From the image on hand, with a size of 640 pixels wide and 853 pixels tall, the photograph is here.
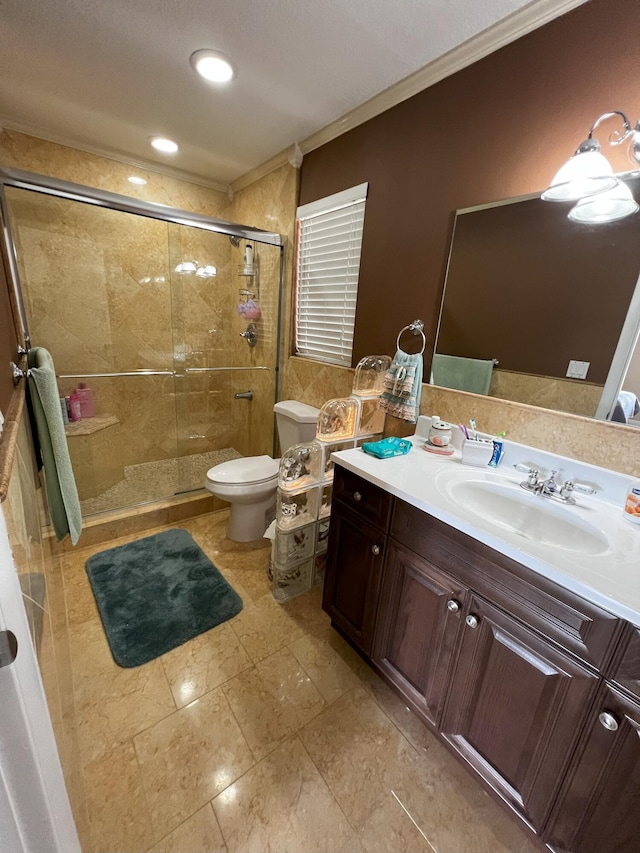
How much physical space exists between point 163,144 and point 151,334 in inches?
49.2

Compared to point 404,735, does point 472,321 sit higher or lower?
higher

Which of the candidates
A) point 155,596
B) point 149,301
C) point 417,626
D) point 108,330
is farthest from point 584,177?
point 108,330

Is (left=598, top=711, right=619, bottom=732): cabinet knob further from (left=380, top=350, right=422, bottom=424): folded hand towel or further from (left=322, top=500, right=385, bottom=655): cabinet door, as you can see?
(left=380, top=350, right=422, bottom=424): folded hand towel

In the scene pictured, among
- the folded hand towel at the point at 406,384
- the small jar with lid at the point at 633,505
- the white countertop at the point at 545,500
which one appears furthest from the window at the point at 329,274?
the small jar with lid at the point at 633,505

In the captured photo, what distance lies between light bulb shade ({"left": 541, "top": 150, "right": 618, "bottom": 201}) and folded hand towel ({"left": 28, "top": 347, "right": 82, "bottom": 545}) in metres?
1.76

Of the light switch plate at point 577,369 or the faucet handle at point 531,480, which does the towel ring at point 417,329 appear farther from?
the faucet handle at point 531,480

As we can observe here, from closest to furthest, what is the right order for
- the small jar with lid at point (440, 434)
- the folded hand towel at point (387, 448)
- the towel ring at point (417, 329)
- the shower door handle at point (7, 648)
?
the shower door handle at point (7, 648) → the folded hand towel at point (387, 448) → the small jar with lid at point (440, 434) → the towel ring at point (417, 329)

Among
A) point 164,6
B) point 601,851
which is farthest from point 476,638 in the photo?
point 164,6

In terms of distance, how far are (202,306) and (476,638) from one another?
286 centimetres

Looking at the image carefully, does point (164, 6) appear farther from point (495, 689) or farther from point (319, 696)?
point (319, 696)

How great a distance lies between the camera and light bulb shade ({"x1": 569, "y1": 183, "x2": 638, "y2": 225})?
1023mm

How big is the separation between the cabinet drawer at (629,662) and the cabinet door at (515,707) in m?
0.06

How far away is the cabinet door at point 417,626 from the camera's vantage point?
102cm

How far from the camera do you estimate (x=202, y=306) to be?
113 inches
